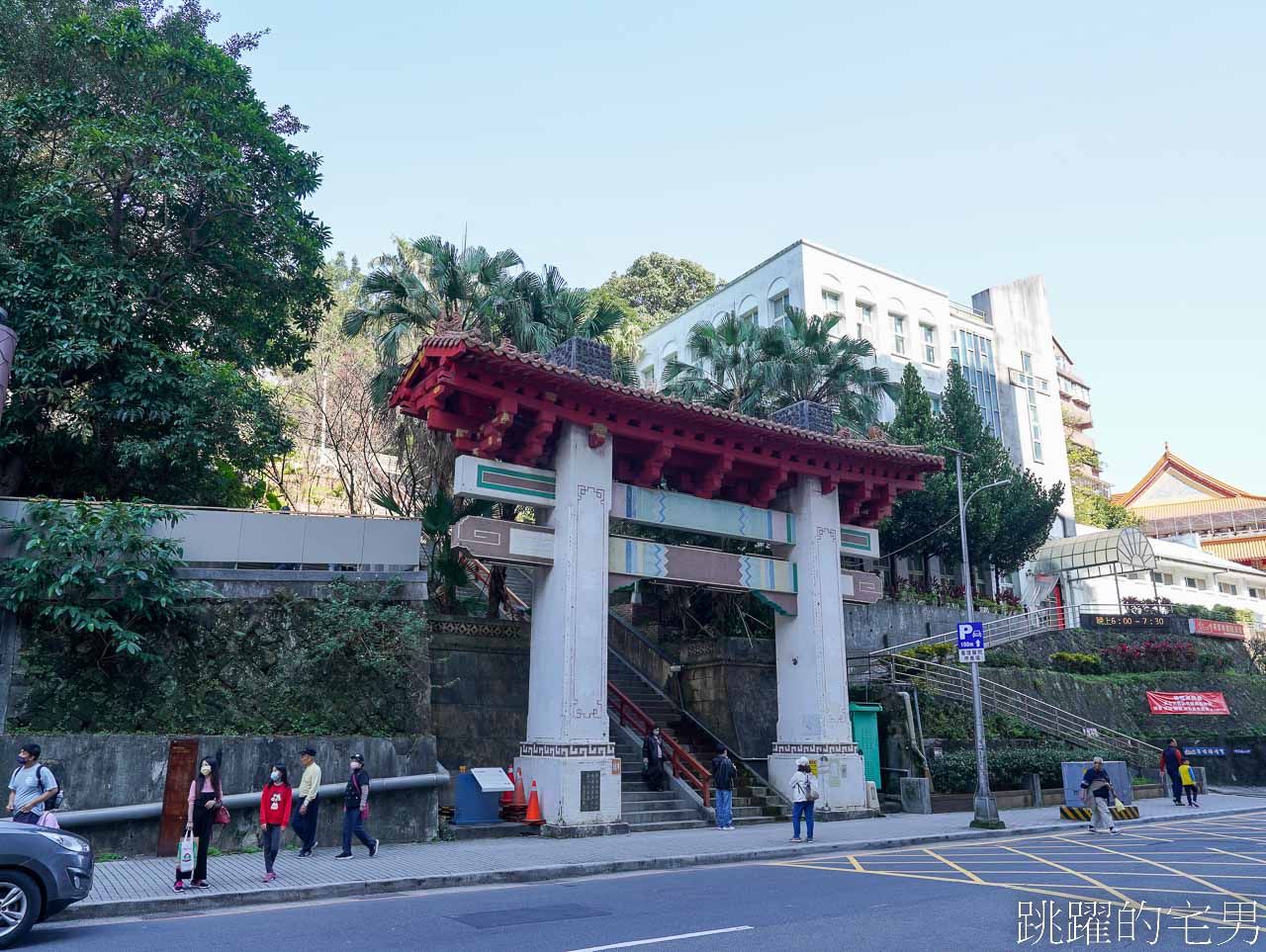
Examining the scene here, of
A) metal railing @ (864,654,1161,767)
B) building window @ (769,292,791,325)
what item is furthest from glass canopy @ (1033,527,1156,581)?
building window @ (769,292,791,325)

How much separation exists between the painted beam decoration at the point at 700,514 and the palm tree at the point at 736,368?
7161 mm

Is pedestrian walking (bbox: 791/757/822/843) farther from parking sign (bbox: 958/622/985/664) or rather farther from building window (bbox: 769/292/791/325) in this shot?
building window (bbox: 769/292/791/325)

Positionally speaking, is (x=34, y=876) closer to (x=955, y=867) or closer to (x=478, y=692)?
(x=955, y=867)

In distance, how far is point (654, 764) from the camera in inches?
746

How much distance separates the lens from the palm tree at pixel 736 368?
2828 centimetres

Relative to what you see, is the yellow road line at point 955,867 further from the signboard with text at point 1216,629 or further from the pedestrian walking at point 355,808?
the signboard with text at point 1216,629

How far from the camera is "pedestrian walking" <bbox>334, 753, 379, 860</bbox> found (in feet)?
43.7

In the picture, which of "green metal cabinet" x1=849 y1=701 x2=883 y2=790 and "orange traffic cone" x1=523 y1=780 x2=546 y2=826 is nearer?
"orange traffic cone" x1=523 y1=780 x2=546 y2=826

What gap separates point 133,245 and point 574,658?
13.4 metres

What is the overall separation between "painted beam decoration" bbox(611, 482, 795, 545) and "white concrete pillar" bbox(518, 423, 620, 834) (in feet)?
2.49

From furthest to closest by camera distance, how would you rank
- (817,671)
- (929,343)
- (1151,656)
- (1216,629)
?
(929,343) < (1216,629) < (1151,656) < (817,671)

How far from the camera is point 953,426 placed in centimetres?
3672

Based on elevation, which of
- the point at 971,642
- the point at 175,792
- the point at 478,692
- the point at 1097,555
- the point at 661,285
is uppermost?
the point at 661,285

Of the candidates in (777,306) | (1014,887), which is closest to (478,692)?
(1014,887)
